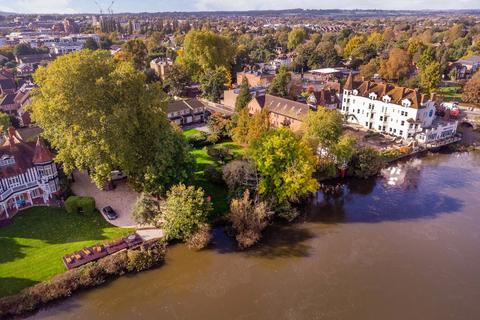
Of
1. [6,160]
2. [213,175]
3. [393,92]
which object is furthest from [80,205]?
[393,92]

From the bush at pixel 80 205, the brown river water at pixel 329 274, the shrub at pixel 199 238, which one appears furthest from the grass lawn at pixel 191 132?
the shrub at pixel 199 238

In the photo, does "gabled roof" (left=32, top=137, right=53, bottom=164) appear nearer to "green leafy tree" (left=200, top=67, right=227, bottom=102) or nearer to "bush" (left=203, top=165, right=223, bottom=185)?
"bush" (left=203, top=165, right=223, bottom=185)

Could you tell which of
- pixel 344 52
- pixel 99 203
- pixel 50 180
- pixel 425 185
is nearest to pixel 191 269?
pixel 99 203

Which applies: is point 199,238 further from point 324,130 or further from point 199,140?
point 199,140

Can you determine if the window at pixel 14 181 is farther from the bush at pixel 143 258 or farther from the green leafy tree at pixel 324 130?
the green leafy tree at pixel 324 130

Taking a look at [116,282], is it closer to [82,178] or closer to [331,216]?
[82,178]

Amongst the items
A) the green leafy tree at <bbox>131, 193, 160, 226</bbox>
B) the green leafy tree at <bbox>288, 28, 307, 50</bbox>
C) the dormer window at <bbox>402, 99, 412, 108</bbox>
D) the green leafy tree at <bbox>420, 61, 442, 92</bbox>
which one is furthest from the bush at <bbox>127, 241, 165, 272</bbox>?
the green leafy tree at <bbox>288, 28, 307, 50</bbox>

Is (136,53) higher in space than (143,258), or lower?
higher
